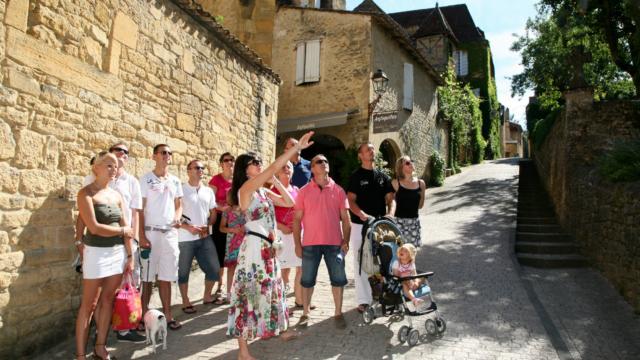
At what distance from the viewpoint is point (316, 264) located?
431cm

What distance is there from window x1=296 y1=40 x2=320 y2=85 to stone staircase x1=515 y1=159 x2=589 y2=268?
24.5 ft

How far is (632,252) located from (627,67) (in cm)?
862

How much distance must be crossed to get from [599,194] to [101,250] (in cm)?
698

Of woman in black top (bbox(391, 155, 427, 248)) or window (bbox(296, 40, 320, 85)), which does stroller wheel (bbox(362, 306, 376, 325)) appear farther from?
window (bbox(296, 40, 320, 85))

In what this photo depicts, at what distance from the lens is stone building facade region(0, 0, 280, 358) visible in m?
3.47

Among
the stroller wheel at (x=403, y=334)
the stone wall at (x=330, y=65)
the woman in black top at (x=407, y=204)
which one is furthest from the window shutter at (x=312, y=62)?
the stroller wheel at (x=403, y=334)

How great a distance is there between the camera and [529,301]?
5.14m

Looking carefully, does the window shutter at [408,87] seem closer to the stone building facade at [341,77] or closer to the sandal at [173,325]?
the stone building facade at [341,77]

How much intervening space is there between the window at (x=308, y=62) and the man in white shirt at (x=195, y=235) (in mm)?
9796

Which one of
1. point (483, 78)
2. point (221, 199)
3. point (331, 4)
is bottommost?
point (221, 199)

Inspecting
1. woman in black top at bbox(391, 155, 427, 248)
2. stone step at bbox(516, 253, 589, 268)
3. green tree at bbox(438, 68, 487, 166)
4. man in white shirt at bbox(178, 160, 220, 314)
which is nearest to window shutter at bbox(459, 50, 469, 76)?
green tree at bbox(438, 68, 487, 166)

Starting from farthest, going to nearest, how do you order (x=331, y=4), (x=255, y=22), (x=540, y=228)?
(x=331, y=4), (x=255, y=22), (x=540, y=228)

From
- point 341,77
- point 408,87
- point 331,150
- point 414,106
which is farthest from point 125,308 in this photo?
point 414,106

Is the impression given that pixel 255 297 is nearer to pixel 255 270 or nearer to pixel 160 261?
pixel 255 270
